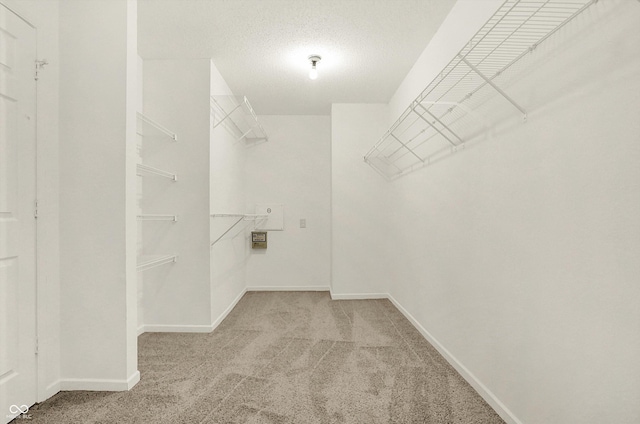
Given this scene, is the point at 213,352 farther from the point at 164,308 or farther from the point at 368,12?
the point at 368,12

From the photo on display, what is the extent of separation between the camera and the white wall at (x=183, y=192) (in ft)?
10.5

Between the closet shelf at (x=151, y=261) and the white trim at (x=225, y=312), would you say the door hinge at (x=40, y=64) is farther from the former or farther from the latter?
the white trim at (x=225, y=312)

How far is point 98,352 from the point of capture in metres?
2.10

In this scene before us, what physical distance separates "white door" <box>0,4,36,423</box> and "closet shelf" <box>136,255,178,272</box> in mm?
638

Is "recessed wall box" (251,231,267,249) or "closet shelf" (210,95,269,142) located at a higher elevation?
"closet shelf" (210,95,269,142)

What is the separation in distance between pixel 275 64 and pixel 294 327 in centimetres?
257

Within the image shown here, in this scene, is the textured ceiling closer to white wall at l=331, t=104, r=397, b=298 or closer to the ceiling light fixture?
the ceiling light fixture

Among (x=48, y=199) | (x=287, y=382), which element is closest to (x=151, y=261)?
(x=48, y=199)

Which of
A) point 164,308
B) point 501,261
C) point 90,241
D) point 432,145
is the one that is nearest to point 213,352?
point 164,308

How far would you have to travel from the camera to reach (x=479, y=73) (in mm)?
1545

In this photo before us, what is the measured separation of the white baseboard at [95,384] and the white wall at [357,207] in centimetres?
Result: 274

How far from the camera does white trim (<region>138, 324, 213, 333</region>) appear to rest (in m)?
3.20

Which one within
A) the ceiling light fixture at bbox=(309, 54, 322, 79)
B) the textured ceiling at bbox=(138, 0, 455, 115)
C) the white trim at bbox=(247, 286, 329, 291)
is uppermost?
the textured ceiling at bbox=(138, 0, 455, 115)

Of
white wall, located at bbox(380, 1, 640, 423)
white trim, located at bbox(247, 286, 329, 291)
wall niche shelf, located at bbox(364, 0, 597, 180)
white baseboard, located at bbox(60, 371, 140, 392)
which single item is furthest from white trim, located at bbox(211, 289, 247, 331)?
wall niche shelf, located at bbox(364, 0, 597, 180)
